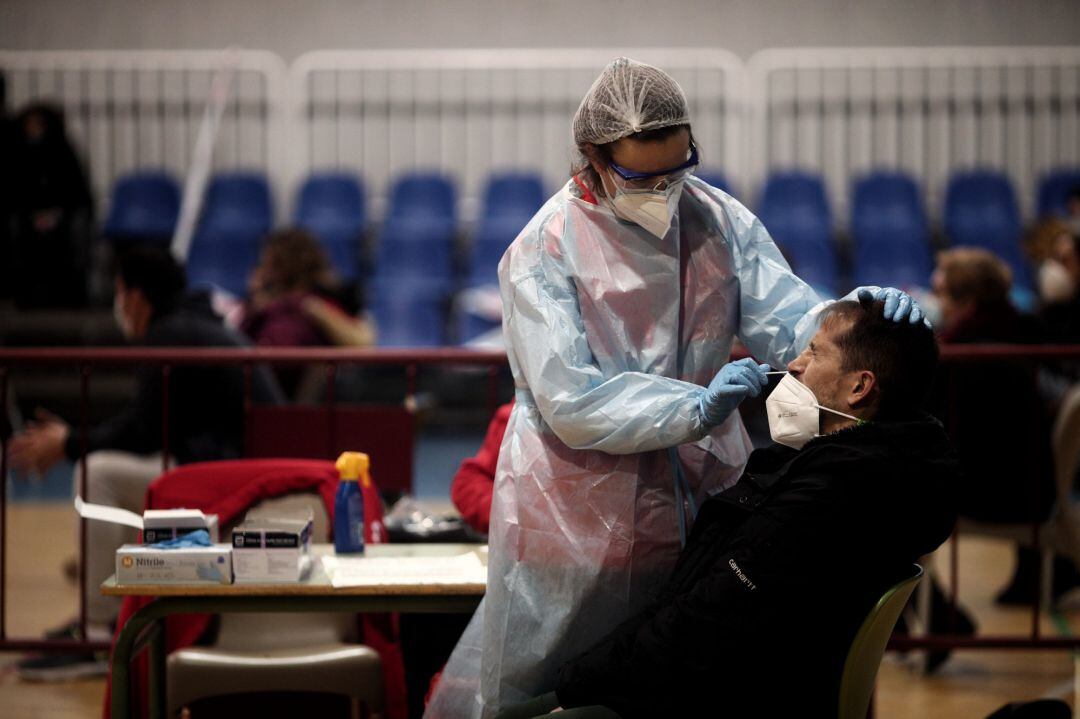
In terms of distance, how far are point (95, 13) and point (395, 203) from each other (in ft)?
8.32

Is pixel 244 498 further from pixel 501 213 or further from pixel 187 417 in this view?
pixel 501 213

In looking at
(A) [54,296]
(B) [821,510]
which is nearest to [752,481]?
(B) [821,510]

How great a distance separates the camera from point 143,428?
3840mm

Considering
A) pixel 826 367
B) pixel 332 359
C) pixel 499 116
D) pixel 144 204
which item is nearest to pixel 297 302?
pixel 332 359

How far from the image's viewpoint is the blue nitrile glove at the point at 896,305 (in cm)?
200

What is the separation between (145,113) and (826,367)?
8029 mm

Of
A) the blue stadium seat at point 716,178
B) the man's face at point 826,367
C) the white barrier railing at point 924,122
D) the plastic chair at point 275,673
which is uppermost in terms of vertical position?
the white barrier railing at point 924,122

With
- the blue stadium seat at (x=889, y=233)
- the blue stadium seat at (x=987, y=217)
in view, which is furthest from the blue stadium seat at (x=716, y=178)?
the blue stadium seat at (x=987, y=217)

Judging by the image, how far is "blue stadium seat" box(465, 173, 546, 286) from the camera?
8258 mm

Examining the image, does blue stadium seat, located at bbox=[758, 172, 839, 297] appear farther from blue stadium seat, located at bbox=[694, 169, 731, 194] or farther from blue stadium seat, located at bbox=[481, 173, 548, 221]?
blue stadium seat, located at bbox=[481, 173, 548, 221]

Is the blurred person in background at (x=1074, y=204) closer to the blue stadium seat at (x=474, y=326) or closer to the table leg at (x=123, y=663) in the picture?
the blue stadium seat at (x=474, y=326)

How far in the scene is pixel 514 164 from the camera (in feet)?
30.1

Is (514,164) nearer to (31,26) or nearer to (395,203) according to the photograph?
(395,203)

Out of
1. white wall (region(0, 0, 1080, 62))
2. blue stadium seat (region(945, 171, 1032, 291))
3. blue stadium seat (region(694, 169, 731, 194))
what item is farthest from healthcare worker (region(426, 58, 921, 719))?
white wall (region(0, 0, 1080, 62))
